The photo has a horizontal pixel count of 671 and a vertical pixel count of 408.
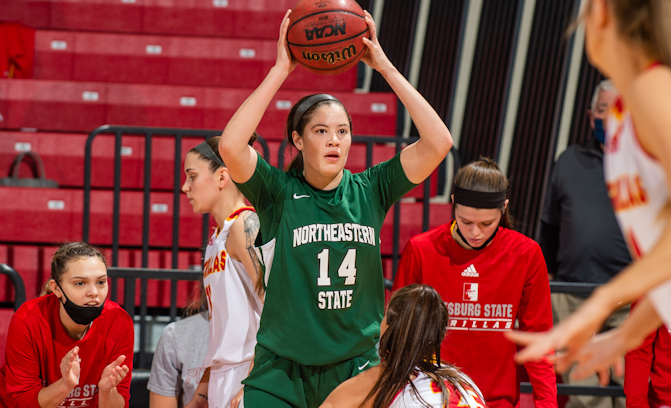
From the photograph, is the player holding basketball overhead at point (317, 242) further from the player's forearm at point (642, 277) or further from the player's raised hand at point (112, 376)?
the player's forearm at point (642, 277)

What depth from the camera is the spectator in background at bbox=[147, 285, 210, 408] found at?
3795 millimetres

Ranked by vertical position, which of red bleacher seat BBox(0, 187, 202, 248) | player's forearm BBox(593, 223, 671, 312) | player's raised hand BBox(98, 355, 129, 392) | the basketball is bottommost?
player's raised hand BBox(98, 355, 129, 392)

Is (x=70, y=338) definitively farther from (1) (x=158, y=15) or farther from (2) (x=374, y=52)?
(1) (x=158, y=15)

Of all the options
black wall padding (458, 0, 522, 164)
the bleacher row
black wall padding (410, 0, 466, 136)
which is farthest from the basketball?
black wall padding (410, 0, 466, 136)

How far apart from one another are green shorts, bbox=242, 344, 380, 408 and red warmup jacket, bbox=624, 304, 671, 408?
1478 mm

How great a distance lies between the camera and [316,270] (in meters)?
2.39

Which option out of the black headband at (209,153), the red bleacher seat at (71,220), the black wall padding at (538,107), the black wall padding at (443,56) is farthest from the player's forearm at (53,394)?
the black wall padding at (443,56)

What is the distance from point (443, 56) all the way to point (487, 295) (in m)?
4.31

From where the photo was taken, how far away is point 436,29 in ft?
23.3

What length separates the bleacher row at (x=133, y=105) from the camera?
5.69m

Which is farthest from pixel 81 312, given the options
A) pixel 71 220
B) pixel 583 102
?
pixel 583 102

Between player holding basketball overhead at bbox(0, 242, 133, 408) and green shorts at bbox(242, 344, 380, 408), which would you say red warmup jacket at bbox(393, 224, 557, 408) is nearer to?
green shorts at bbox(242, 344, 380, 408)

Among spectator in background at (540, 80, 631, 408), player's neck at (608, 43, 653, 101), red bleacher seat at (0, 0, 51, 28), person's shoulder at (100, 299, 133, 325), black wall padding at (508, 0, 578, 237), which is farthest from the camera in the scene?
red bleacher seat at (0, 0, 51, 28)

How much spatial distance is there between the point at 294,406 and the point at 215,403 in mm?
927
